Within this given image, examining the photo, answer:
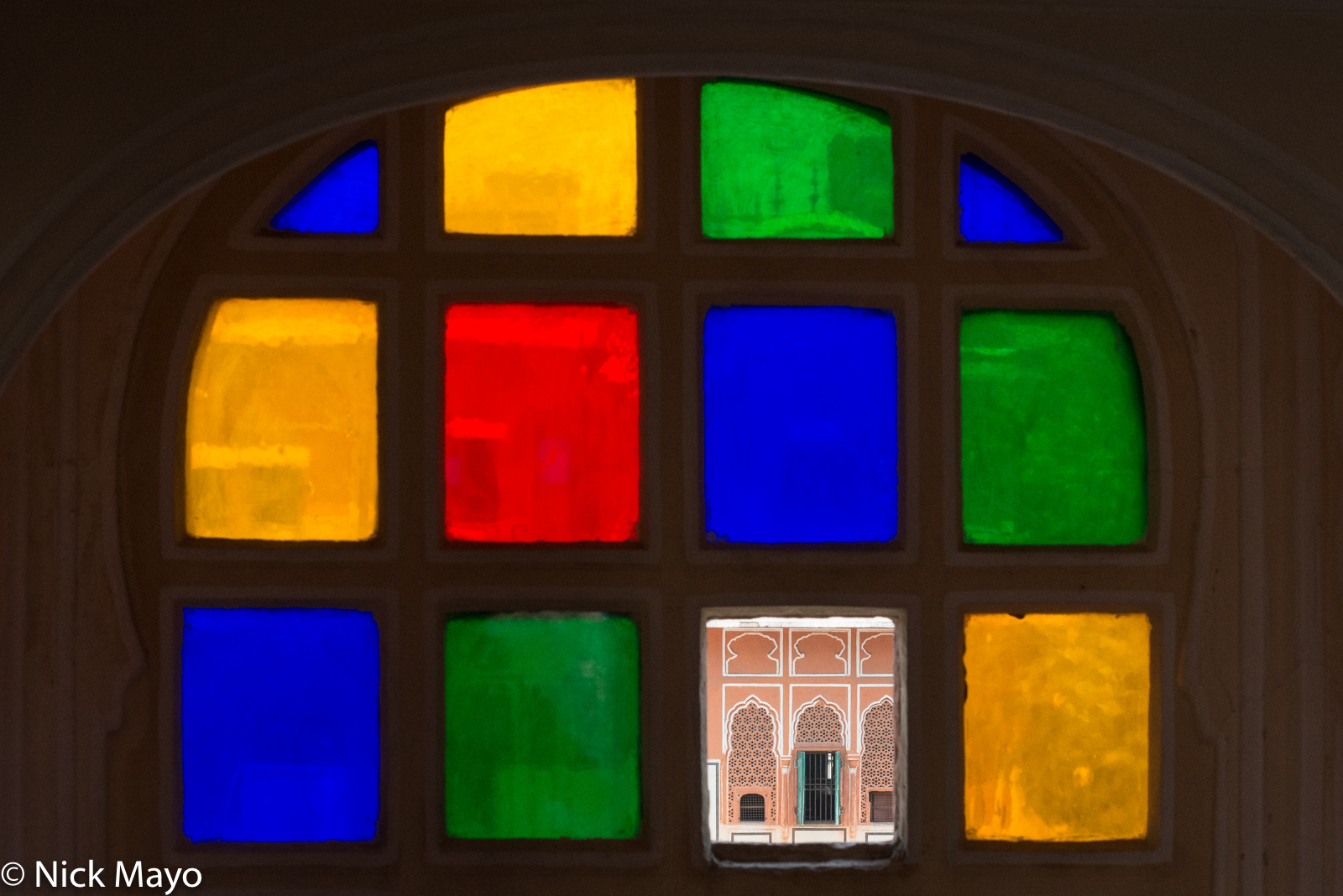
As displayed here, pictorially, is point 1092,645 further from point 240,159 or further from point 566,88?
point 240,159

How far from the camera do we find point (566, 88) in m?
2.22

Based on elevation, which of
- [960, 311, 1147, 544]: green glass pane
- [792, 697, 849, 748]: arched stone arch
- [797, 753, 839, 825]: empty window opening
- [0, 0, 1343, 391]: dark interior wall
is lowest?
[797, 753, 839, 825]: empty window opening

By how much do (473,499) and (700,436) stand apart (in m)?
0.50

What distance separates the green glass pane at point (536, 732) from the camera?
2.18 meters

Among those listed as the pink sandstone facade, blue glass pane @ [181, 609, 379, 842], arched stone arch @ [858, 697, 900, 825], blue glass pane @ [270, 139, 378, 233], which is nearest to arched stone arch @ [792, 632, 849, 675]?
the pink sandstone facade

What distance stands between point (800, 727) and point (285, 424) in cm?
931

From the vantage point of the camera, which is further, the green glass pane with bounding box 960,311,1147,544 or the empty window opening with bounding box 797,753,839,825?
the empty window opening with bounding box 797,753,839,825

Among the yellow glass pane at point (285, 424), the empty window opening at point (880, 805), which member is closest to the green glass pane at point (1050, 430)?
the yellow glass pane at point (285, 424)

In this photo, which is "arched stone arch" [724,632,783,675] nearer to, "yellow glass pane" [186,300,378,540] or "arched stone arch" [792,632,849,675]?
"arched stone arch" [792,632,849,675]

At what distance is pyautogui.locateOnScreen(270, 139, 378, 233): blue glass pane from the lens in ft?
7.20

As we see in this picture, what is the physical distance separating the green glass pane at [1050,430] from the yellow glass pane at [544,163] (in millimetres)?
840

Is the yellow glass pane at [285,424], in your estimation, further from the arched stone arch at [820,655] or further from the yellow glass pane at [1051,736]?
the arched stone arch at [820,655]

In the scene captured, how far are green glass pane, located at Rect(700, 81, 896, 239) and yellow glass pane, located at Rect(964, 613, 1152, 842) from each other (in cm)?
92

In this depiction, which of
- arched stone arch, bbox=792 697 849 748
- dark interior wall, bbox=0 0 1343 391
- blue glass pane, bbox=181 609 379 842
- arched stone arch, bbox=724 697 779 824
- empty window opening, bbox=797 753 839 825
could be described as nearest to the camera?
dark interior wall, bbox=0 0 1343 391
